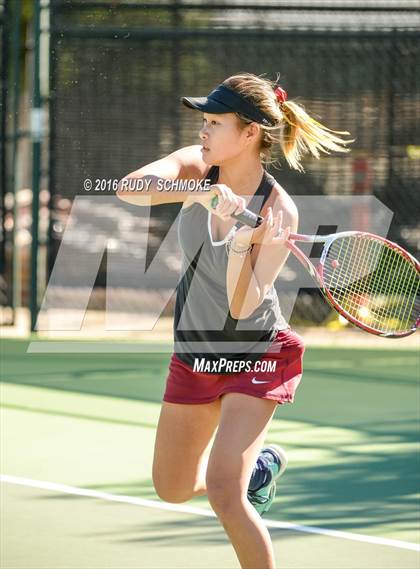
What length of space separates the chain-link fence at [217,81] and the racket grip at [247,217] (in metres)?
6.94

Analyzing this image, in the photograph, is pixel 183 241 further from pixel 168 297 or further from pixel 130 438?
pixel 168 297

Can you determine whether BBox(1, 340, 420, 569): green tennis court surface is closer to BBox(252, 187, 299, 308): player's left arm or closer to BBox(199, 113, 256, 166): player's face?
BBox(252, 187, 299, 308): player's left arm

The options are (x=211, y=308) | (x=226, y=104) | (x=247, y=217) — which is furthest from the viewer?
(x=211, y=308)

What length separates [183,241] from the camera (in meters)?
4.59

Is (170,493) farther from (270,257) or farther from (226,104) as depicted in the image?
(226,104)

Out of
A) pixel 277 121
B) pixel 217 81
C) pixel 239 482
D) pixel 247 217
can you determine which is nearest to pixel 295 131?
pixel 277 121

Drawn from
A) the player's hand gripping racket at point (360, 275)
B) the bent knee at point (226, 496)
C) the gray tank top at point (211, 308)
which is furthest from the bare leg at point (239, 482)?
the player's hand gripping racket at point (360, 275)

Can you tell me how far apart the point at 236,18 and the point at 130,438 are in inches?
195

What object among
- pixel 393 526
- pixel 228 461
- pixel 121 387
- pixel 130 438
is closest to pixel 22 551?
pixel 228 461

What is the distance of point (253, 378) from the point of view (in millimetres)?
4473

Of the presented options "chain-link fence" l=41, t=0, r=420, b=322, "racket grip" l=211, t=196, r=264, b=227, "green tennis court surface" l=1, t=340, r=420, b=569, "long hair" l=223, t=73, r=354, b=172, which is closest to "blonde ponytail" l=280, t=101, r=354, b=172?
"long hair" l=223, t=73, r=354, b=172

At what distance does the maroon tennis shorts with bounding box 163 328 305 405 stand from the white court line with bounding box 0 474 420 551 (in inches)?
48.6

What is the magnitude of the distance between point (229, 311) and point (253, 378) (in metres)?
0.27

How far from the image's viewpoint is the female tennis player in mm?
4305
